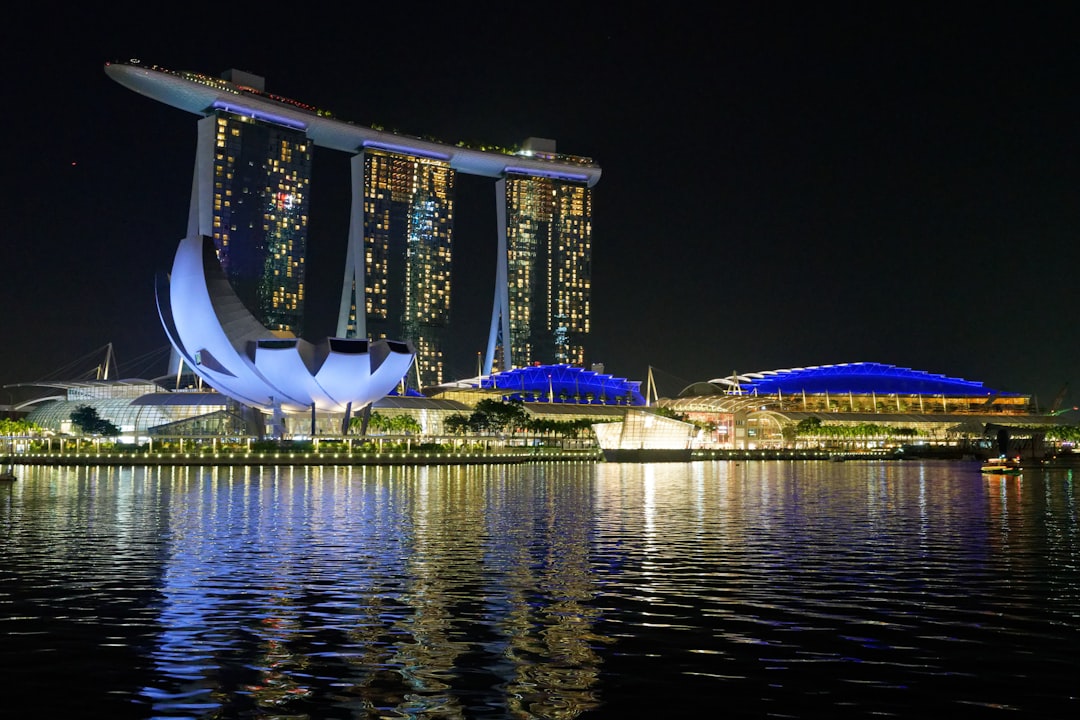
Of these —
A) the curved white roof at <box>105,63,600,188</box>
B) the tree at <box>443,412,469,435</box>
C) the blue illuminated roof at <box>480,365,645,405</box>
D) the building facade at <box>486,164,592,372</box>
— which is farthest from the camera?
the building facade at <box>486,164,592,372</box>

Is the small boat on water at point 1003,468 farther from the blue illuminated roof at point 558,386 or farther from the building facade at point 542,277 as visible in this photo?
the building facade at point 542,277

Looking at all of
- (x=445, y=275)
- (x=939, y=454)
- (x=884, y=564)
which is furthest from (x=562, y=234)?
(x=884, y=564)

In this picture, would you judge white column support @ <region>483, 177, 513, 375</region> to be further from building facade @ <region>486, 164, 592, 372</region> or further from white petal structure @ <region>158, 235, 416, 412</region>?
white petal structure @ <region>158, 235, 416, 412</region>

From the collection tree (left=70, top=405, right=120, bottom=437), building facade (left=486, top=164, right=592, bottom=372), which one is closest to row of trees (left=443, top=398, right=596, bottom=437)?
tree (left=70, top=405, right=120, bottom=437)

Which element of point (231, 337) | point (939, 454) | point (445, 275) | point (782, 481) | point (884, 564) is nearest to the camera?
point (884, 564)

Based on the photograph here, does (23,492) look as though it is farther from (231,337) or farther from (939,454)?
(939,454)

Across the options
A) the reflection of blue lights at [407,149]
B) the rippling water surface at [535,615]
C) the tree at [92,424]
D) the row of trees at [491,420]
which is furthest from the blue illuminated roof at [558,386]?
the rippling water surface at [535,615]
